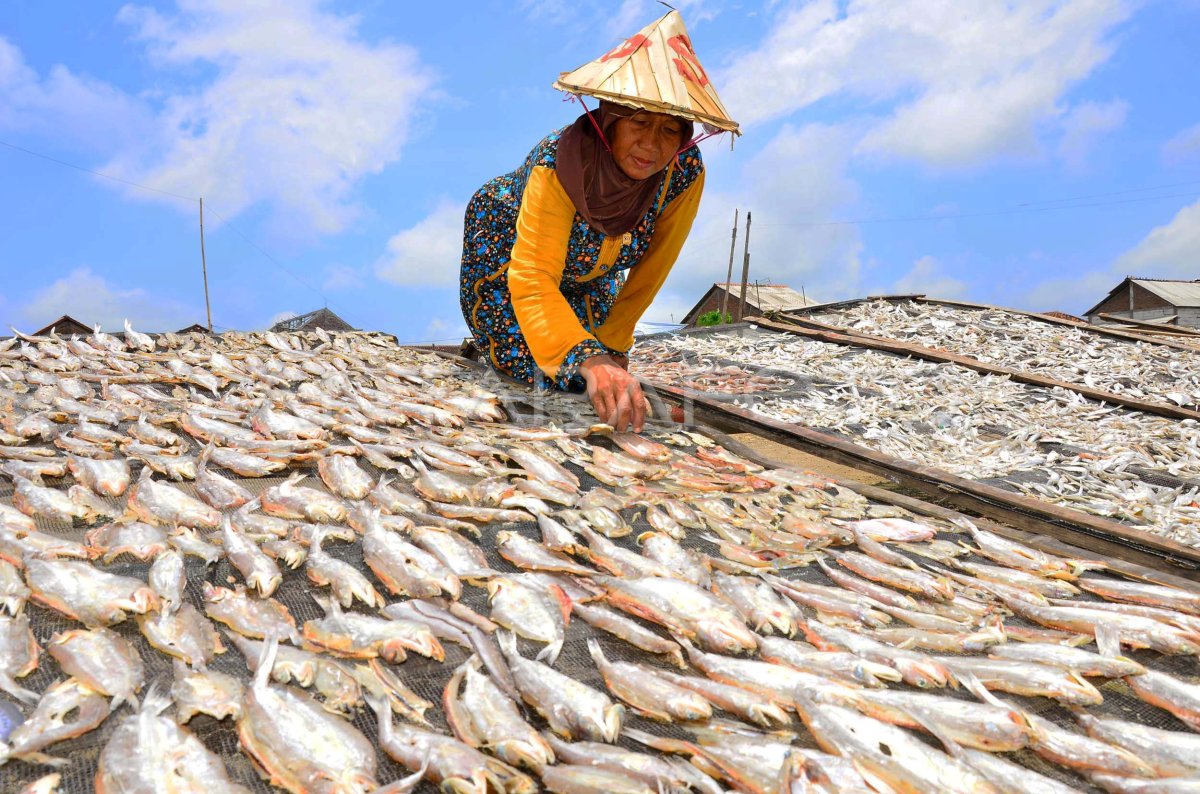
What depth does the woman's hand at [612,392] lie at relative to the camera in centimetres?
357

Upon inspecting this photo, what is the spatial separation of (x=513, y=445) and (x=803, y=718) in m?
2.06

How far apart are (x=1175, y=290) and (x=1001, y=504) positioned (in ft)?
77.0

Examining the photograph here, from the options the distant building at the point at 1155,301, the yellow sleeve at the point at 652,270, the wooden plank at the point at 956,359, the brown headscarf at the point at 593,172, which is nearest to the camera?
the brown headscarf at the point at 593,172

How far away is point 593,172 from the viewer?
153 inches

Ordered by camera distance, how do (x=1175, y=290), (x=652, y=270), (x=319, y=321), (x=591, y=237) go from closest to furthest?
(x=591, y=237), (x=652, y=270), (x=319, y=321), (x=1175, y=290)

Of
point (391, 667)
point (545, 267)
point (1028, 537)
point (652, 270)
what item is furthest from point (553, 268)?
point (391, 667)

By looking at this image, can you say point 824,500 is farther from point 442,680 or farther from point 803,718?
point 442,680

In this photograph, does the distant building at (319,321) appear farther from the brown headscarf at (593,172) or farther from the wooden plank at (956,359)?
the brown headscarf at (593,172)

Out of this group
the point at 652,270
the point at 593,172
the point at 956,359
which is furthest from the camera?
the point at 956,359

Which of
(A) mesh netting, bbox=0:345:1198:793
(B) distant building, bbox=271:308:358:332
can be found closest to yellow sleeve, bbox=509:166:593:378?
(A) mesh netting, bbox=0:345:1198:793

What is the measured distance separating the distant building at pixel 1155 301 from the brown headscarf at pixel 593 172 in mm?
19948

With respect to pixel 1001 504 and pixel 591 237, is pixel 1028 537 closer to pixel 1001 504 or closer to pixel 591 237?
pixel 1001 504

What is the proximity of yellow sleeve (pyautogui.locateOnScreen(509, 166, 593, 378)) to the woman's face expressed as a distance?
381 mm

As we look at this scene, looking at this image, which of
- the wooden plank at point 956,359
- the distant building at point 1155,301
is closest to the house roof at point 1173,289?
the distant building at point 1155,301
